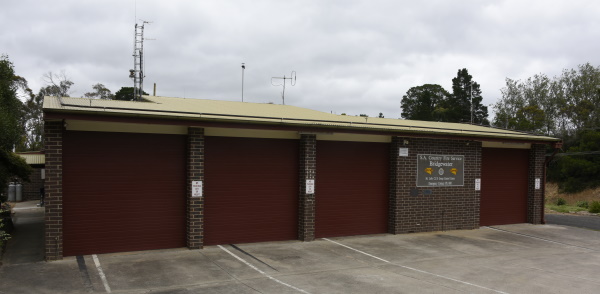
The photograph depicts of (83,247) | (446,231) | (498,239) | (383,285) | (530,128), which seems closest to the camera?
(383,285)

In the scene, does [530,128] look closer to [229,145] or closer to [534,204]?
[534,204]

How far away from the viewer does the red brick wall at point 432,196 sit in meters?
13.6

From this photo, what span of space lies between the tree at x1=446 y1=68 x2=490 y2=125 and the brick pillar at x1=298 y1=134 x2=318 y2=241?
50.9 meters

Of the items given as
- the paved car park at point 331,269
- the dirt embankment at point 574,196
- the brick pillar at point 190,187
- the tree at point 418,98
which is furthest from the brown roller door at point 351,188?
the tree at point 418,98

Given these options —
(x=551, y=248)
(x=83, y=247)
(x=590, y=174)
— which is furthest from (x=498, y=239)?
(x=590, y=174)

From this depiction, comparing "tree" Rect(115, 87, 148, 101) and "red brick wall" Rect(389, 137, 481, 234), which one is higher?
"tree" Rect(115, 87, 148, 101)

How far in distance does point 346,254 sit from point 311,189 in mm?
2154

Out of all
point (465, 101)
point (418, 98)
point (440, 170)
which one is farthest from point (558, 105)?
point (440, 170)

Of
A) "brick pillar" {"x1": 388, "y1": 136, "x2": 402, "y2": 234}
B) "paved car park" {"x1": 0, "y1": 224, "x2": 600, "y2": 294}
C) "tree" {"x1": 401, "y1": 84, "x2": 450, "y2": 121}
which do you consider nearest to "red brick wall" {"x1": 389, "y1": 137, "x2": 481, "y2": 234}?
"brick pillar" {"x1": 388, "y1": 136, "x2": 402, "y2": 234}

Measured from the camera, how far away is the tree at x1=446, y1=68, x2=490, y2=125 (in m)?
59.2

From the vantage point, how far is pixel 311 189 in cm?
1225

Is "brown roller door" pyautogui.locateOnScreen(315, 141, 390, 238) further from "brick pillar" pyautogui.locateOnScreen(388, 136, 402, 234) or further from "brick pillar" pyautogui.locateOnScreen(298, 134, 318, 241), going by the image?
"brick pillar" pyautogui.locateOnScreen(298, 134, 318, 241)

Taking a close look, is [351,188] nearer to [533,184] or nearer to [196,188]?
[196,188]

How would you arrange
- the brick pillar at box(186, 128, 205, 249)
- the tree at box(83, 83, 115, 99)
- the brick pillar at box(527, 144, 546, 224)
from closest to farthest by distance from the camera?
the brick pillar at box(186, 128, 205, 249) < the brick pillar at box(527, 144, 546, 224) < the tree at box(83, 83, 115, 99)
